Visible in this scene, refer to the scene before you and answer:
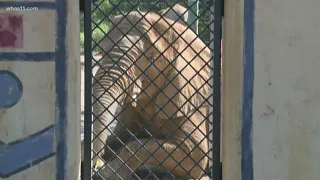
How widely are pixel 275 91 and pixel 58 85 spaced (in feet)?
3.46

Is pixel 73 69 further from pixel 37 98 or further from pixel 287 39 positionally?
pixel 287 39

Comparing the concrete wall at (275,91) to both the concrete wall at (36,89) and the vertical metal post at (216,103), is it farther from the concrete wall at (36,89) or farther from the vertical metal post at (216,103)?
the concrete wall at (36,89)

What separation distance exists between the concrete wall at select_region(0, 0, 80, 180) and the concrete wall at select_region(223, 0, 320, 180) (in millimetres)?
825

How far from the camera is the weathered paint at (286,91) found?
379 cm

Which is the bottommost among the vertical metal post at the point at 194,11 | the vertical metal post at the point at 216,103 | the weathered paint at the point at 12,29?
the vertical metal post at the point at 216,103

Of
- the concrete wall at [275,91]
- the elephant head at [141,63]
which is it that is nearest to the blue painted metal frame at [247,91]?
the concrete wall at [275,91]

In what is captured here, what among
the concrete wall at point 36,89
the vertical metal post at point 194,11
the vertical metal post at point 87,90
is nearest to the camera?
the concrete wall at point 36,89

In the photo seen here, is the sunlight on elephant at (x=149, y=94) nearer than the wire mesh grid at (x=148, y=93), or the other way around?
the wire mesh grid at (x=148, y=93)

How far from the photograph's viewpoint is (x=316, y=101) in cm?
382

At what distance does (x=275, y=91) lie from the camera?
3.81 m

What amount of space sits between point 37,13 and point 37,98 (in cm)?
41

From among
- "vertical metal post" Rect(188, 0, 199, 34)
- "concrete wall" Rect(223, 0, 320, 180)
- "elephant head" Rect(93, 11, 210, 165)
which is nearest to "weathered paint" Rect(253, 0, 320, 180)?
"concrete wall" Rect(223, 0, 320, 180)

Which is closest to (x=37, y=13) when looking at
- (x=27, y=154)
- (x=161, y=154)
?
(x=27, y=154)

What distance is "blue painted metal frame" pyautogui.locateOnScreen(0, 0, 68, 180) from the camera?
3.79m
